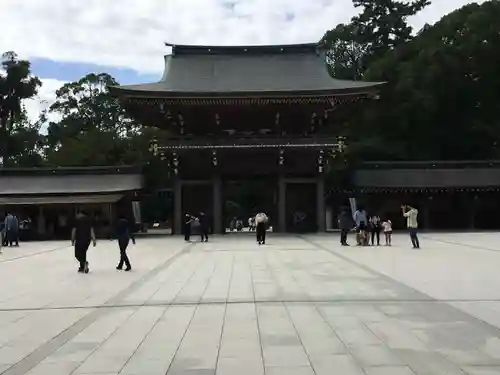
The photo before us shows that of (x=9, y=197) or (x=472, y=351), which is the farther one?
(x=9, y=197)

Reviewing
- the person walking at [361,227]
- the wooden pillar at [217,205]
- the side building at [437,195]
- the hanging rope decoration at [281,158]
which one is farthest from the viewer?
the side building at [437,195]

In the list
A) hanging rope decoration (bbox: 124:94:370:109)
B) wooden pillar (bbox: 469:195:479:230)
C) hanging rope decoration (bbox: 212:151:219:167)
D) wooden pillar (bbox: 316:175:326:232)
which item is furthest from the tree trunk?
wooden pillar (bbox: 469:195:479:230)

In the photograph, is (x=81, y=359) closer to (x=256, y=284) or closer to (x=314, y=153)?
(x=256, y=284)

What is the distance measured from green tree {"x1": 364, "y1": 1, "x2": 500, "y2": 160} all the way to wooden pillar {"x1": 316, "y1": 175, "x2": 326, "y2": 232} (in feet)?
53.6

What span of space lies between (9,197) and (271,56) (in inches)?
705

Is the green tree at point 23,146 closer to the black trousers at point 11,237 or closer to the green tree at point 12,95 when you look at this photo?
the green tree at point 12,95

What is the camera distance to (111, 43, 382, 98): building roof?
35.4m

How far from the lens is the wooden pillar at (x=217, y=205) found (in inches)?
1460

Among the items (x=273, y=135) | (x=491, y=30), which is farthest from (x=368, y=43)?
(x=273, y=135)

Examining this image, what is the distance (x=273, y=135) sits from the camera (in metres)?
37.7

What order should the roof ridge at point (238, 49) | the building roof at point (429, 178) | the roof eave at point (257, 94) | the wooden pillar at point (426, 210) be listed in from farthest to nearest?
the roof ridge at point (238, 49), the wooden pillar at point (426, 210), the building roof at point (429, 178), the roof eave at point (257, 94)

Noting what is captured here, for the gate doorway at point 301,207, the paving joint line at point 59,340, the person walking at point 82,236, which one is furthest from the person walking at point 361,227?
the paving joint line at point 59,340

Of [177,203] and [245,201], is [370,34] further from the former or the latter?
[177,203]

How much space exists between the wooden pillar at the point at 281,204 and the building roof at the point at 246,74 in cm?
513
